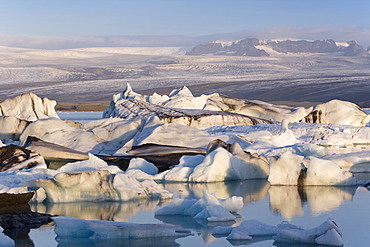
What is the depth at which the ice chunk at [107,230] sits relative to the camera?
430cm

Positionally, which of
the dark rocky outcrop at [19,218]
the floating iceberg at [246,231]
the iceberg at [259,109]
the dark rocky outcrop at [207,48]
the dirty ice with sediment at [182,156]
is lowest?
the dark rocky outcrop at [207,48]

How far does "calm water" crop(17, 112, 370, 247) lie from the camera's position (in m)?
4.27

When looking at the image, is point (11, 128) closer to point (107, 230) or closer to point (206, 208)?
point (206, 208)

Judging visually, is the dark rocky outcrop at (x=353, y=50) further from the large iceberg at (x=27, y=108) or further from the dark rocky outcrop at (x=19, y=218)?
the dark rocky outcrop at (x=19, y=218)

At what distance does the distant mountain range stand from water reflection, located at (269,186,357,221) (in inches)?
4923

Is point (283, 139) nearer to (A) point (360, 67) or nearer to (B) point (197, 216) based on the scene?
(B) point (197, 216)

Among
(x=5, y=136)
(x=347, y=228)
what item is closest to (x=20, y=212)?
(x=347, y=228)

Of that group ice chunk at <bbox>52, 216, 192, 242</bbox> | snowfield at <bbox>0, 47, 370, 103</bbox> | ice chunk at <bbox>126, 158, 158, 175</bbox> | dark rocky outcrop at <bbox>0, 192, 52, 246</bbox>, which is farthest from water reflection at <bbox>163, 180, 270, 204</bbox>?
snowfield at <bbox>0, 47, 370, 103</bbox>

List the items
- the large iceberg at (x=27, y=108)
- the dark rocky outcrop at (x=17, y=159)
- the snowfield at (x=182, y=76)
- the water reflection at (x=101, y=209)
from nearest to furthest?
the water reflection at (x=101, y=209) < the dark rocky outcrop at (x=17, y=159) < the large iceberg at (x=27, y=108) < the snowfield at (x=182, y=76)

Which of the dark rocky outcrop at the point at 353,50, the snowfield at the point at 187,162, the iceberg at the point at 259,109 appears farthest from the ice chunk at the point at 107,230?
the dark rocky outcrop at the point at 353,50

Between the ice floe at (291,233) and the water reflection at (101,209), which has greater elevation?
the ice floe at (291,233)

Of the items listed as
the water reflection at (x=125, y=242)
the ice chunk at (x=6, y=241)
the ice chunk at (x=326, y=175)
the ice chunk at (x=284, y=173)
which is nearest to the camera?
the ice chunk at (x=6, y=241)

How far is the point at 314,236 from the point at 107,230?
1.44 meters

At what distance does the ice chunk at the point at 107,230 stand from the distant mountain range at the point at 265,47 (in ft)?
418
